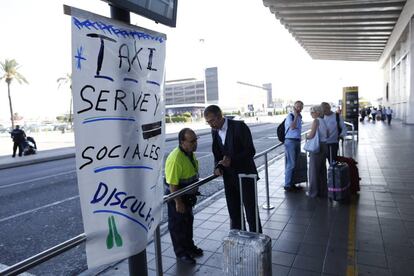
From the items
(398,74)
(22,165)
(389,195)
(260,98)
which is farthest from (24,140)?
(260,98)

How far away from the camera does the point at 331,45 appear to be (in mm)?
32156

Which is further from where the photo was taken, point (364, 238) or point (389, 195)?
point (389, 195)

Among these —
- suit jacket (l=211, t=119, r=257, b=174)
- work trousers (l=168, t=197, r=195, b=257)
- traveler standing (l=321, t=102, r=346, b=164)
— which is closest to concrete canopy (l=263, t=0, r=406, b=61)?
traveler standing (l=321, t=102, r=346, b=164)

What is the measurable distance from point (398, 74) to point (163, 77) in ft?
115

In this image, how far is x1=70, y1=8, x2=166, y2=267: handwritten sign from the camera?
1671 mm

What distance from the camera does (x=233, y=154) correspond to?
3.85 metres

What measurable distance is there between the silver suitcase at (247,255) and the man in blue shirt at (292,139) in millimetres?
4331

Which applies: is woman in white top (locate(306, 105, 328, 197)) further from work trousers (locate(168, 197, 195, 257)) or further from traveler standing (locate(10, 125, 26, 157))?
traveler standing (locate(10, 125, 26, 157))

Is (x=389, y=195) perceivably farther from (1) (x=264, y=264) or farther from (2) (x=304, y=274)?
(1) (x=264, y=264)

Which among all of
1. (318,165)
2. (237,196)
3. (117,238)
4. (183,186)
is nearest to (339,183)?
(318,165)

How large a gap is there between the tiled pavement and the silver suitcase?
3.54ft

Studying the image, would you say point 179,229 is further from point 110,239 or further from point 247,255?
point 110,239

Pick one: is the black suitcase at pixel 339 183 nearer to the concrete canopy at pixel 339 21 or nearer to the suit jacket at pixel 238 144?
the suit jacket at pixel 238 144

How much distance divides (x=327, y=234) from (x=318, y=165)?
2061 mm
